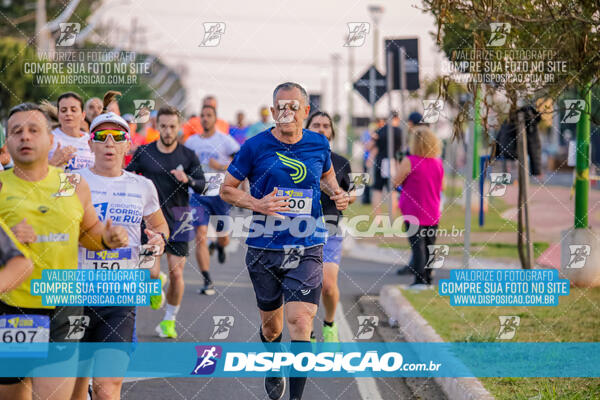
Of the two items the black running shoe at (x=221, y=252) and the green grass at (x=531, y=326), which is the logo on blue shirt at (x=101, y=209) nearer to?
the green grass at (x=531, y=326)

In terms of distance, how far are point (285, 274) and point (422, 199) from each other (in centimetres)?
558

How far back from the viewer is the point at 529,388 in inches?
279

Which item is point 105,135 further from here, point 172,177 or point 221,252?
point 221,252

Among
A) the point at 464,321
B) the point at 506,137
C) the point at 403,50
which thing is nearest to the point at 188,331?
the point at 464,321

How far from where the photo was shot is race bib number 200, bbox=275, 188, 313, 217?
6684 millimetres

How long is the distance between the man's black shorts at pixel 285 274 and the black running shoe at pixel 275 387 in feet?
1.68

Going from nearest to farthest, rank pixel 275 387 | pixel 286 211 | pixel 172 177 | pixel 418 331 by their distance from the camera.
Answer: pixel 286 211
pixel 275 387
pixel 418 331
pixel 172 177

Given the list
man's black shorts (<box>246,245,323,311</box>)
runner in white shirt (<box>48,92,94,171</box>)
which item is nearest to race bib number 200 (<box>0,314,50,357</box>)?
man's black shorts (<box>246,245,323,311</box>)

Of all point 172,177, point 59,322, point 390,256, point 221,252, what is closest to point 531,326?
point 172,177

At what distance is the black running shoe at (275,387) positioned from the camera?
22.9ft

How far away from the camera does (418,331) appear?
9.26 meters

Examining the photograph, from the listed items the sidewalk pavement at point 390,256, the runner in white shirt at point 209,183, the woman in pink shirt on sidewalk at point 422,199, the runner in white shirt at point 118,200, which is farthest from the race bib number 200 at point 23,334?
the sidewalk pavement at point 390,256

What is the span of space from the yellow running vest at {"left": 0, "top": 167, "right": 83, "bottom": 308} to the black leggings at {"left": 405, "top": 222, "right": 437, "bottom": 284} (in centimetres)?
756

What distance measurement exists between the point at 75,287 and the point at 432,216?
7664 millimetres
